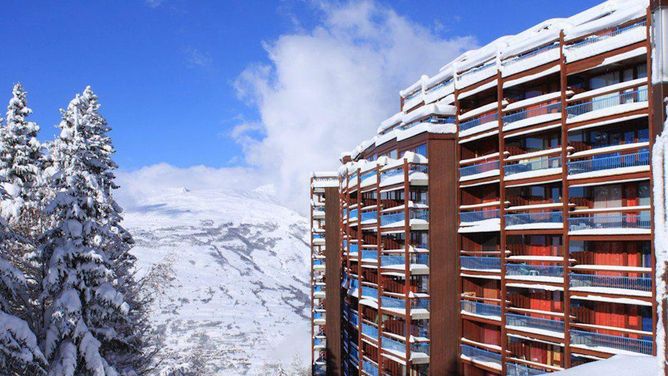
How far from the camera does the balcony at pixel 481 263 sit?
91.0 feet

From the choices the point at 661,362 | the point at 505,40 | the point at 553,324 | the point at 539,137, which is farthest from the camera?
the point at 505,40

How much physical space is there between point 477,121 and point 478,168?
258cm

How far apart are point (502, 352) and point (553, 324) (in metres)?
3.42

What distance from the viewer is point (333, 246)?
5150cm

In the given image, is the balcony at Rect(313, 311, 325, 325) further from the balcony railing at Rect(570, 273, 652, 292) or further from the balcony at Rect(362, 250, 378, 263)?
the balcony railing at Rect(570, 273, 652, 292)

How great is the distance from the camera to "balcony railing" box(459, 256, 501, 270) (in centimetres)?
2775

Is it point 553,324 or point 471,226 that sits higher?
point 471,226

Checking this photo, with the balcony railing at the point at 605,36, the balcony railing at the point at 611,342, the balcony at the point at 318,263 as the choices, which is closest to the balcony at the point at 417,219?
the balcony railing at the point at 611,342

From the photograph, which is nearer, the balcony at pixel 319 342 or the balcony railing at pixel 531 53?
the balcony railing at pixel 531 53

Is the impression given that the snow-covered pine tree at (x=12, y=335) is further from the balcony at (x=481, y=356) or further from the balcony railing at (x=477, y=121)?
the balcony railing at (x=477, y=121)

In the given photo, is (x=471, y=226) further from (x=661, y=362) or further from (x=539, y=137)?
(x=661, y=362)

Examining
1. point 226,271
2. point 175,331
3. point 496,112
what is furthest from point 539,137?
point 226,271

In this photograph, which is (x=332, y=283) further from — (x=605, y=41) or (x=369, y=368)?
(x=605, y=41)

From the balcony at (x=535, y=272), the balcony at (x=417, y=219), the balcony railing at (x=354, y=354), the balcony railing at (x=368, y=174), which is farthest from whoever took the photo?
the balcony railing at (x=354, y=354)
